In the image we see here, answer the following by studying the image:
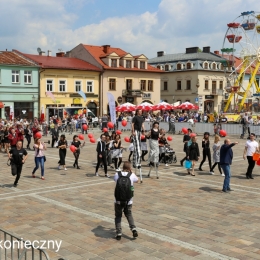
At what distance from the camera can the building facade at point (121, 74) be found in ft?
176

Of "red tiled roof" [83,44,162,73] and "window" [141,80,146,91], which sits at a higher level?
"red tiled roof" [83,44,162,73]

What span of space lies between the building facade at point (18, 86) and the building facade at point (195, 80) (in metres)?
25.7

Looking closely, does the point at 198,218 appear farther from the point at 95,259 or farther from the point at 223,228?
the point at 95,259

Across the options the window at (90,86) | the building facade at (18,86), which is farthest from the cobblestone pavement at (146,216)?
the window at (90,86)

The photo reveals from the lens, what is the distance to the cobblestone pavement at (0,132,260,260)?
7.48 m

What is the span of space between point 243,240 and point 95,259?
2.94 m

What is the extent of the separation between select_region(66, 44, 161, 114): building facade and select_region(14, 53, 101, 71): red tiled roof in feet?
4.29

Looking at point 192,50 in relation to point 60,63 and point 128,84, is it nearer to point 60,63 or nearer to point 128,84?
point 128,84

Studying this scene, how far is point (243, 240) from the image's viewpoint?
7.95m

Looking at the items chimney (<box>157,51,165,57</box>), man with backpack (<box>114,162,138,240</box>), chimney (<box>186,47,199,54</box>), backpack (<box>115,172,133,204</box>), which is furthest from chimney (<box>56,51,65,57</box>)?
backpack (<box>115,172,133,204</box>)

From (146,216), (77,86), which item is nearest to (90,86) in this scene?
(77,86)

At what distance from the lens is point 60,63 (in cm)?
5134

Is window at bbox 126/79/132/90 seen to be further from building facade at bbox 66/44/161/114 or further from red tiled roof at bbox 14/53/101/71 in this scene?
red tiled roof at bbox 14/53/101/71

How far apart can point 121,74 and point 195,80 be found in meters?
14.2
